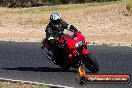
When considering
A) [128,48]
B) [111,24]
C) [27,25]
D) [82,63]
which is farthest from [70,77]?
[27,25]

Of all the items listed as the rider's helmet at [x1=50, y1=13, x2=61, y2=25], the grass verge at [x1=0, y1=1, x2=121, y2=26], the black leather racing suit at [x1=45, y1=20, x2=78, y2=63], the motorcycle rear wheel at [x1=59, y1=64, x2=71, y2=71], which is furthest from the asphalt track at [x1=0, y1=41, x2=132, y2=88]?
the grass verge at [x1=0, y1=1, x2=121, y2=26]

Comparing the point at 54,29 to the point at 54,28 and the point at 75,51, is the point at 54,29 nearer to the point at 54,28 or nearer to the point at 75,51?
the point at 54,28

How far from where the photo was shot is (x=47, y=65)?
56.5ft

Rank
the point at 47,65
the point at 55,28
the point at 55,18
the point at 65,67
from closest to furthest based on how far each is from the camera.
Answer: the point at 55,18 → the point at 55,28 → the point at 65,67 → the point at 47,65

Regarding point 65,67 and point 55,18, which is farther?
point 65,67

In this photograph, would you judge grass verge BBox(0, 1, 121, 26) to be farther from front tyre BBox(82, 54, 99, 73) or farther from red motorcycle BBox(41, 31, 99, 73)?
front tyre BBox(82, 54, 99, 73)

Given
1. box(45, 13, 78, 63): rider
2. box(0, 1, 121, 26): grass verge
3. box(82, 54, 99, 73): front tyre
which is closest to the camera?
box(82, 54, 99, 73): front tyre

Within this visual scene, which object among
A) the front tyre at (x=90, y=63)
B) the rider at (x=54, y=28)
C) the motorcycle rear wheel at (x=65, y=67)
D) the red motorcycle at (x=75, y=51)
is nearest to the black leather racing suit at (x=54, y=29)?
the rider at (x=54, y=28)

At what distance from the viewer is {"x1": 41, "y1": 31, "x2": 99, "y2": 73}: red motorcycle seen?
14.6m

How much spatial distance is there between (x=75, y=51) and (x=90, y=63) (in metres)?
0.55

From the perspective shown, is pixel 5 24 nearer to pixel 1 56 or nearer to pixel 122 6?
pixel 122 6

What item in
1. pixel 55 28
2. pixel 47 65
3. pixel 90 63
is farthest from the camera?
pixel 47 65

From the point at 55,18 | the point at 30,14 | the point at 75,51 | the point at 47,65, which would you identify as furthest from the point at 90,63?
the point at 30,14

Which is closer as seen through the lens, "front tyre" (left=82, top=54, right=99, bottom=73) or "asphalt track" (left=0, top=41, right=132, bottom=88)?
"front tyre" (left=82, top=54, right=99, bottom=73)
